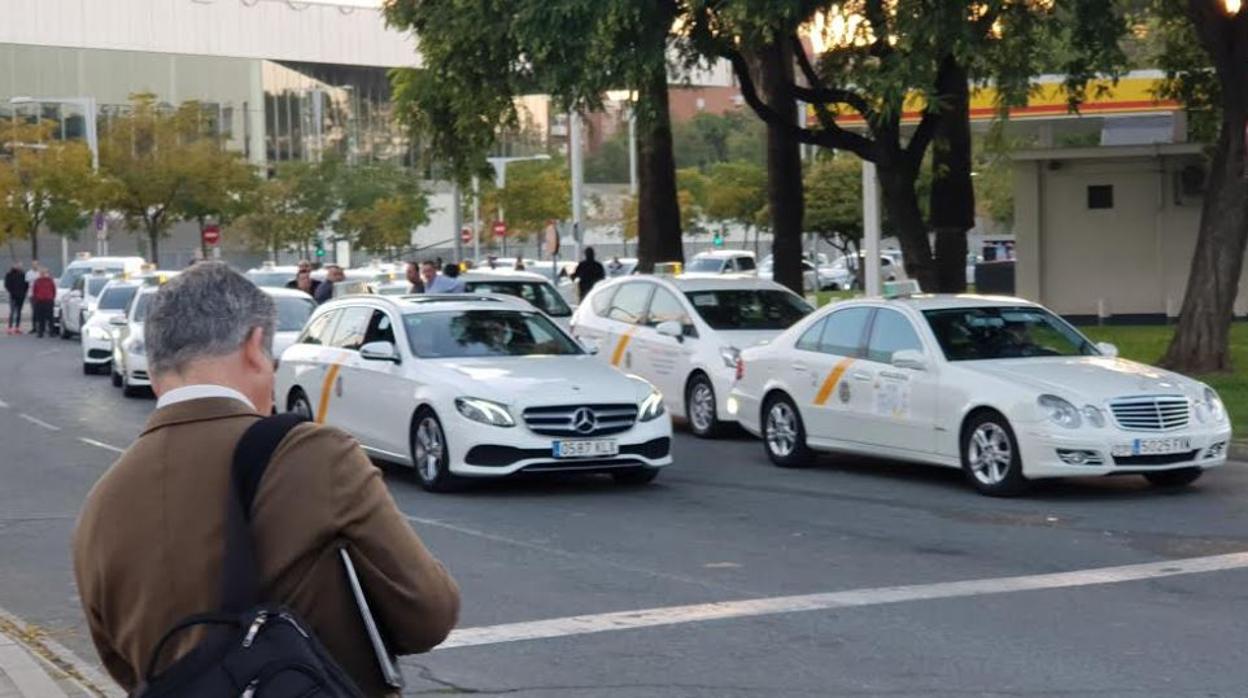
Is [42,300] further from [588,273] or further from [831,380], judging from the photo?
[831,380]

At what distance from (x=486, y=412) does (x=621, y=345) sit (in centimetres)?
653

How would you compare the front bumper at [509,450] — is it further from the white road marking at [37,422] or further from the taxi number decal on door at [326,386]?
the white road marking at [37,422]

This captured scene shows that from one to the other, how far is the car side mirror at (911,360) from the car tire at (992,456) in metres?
0.76

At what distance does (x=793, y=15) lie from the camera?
70.2 ft

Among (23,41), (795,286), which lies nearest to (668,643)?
(795,286)

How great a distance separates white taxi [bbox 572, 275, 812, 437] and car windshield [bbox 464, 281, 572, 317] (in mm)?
2873

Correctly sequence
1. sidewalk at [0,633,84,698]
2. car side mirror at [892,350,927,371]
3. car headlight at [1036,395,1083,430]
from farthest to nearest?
car side mirror at [892,350,927,371] → car headlight at [1036,395,1083,430] → sidewalk at [0,633,84,698]

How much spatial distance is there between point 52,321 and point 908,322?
117 feet

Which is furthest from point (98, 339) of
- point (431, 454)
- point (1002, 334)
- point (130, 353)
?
point (1002, 334)

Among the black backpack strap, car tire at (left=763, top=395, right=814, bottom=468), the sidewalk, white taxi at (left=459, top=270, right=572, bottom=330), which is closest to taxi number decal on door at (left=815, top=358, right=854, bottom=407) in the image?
car tire at (left=763, top=395, right=814, bottom=468)

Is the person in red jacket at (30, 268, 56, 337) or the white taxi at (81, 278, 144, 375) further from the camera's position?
the person in red jacket at (30, 268, 56, 337)

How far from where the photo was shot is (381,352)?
16406 millimetres

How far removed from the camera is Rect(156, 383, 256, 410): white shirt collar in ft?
11.8

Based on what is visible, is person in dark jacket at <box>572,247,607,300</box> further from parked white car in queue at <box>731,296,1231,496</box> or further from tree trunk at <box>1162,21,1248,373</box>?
parked white car in queue at <box>731,296,1231,496</box>
